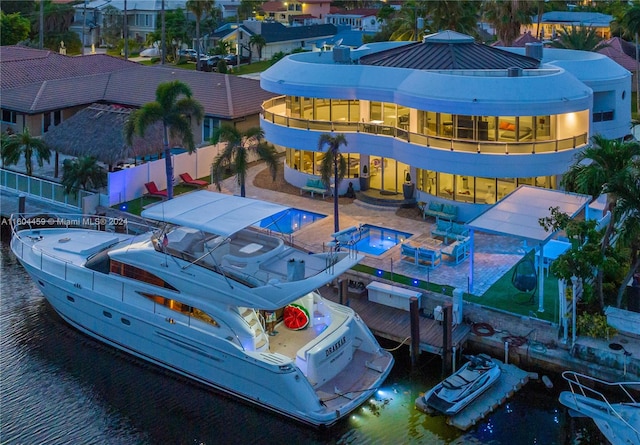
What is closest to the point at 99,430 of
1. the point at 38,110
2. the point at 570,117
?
the point at 570,117

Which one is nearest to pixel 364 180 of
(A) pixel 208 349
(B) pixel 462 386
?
(A) pixel 208 349

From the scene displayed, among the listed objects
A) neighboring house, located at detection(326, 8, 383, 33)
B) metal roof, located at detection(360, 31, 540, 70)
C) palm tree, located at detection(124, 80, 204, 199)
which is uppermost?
neighboring house, located at detection(326, 8, 383, 33)

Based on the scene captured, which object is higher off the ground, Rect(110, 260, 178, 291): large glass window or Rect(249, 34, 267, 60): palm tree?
Rect(249, 34, 267, 60): palm tree

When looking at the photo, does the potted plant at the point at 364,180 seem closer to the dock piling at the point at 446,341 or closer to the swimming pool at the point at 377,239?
the swimming pool at the point at 377,239

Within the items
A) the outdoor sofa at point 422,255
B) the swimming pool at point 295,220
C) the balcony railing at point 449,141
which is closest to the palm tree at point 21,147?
the balcony railing at point 449,141

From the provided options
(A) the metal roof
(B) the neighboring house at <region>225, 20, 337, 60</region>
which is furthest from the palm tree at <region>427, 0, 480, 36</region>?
(B) the neighboring house at <region>225, 20, 337, 60</region>

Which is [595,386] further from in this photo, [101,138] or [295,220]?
[101,138]

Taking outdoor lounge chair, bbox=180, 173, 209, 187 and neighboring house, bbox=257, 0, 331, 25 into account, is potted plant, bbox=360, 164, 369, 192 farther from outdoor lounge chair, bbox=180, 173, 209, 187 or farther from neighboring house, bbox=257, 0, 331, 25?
neighboring house, bbox=257, 0, 331, 25

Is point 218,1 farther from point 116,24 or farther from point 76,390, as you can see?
point 76,390
